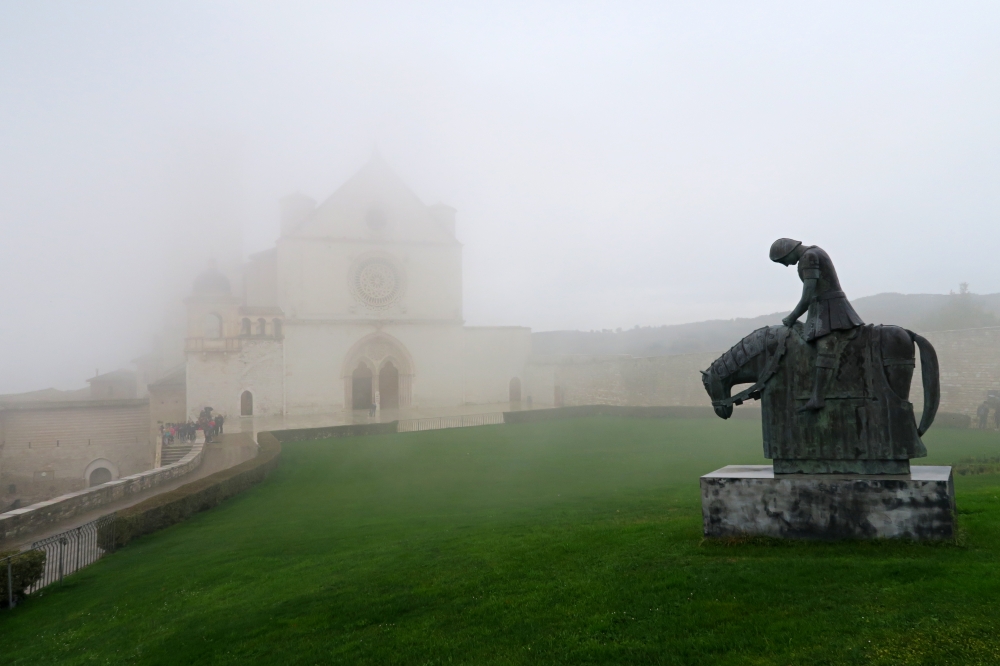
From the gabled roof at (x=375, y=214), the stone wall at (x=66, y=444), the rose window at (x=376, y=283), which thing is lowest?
the stone wall at (x=66, y=444)

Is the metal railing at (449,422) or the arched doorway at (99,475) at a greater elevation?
the metal railing at (449,422)

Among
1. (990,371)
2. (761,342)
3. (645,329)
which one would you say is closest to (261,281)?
(990,371)

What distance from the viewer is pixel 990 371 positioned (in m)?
19.4

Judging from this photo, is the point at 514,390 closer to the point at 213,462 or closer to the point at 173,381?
the point at 173,381

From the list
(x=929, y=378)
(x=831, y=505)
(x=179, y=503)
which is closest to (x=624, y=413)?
(x=179, y=503)

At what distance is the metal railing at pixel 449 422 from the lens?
92.4 feet

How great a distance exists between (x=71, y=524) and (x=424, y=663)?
11.5 m

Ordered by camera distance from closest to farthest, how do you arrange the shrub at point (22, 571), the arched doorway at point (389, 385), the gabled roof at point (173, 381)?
the shrub at point (22, 571)
the gabled roof at point (173, 381)
the arched doorway at point (389, 385)

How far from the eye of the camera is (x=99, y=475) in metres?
33.0

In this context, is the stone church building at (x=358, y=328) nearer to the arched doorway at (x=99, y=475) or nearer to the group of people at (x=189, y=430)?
the group of people at (x=189, y=430)

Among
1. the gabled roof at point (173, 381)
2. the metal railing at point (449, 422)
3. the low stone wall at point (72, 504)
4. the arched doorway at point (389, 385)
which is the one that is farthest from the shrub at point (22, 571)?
the arched doorway at point (389, 385)

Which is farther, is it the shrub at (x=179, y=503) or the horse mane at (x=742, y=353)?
the shrub at (x=179, y=503)

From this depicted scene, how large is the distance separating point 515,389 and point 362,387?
9.74 meters

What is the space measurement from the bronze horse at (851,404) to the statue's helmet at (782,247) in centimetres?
66
